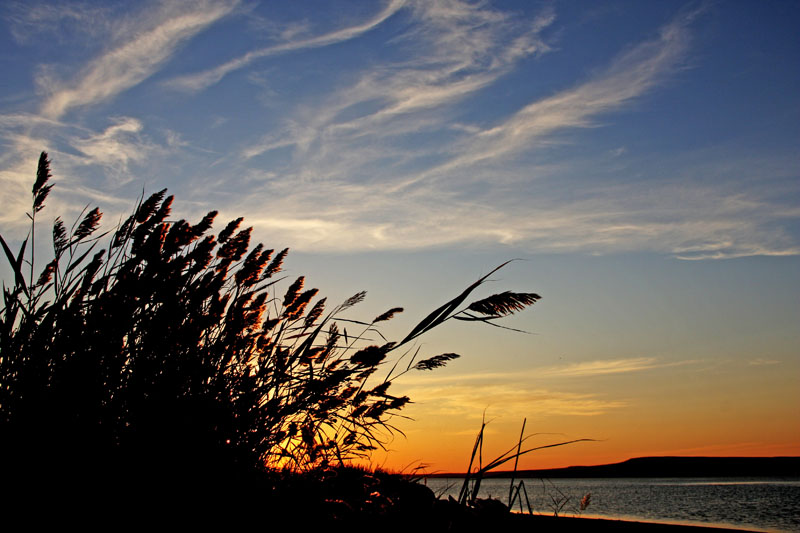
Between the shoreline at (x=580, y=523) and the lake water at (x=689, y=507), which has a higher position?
the shoreline at (x=580, y=523)

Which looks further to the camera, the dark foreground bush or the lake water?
the lake water

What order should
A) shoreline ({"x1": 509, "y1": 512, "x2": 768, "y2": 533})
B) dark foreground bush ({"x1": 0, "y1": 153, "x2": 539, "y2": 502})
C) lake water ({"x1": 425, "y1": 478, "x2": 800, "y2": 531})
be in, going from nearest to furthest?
1. dark foreground bush ({"x1": 0, "y1": 153, "x2": 539, "y2": 502})
2. shoreline ({"x1": 509, "y1": 512, "x2": 768, "y2": 533})
3. lake water ({"x1": 425, "y1": 478, "x2": 800, "y2": 531})

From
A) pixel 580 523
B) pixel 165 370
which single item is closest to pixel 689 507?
pixel 580 523

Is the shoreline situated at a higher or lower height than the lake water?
higher

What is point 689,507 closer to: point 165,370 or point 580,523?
point 580,523

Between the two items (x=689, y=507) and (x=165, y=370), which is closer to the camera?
(x=165, y=370)

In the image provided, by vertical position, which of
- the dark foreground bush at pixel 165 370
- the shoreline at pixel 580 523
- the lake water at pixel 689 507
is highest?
the dark foreground bush at pixel 165 370

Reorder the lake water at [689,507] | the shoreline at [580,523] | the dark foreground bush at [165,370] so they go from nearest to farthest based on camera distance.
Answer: the dark foreground bush at [165,370]
the shoreline at [580,523]
the lake water at [689,507]

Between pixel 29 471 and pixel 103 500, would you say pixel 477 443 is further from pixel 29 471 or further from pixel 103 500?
pixel 29 471

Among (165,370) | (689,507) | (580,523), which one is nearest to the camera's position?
(165,370)

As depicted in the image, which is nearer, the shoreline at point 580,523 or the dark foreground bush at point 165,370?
the dark foreground bush at point 165,370

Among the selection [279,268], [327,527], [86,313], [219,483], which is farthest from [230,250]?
[327,527]

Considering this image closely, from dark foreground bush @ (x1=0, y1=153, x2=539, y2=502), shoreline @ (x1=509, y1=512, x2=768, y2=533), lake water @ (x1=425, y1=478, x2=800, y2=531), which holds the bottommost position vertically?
lake water @ (x1=425, y1=478, x2=800, y2=531)

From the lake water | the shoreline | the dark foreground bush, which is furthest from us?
the lake water
